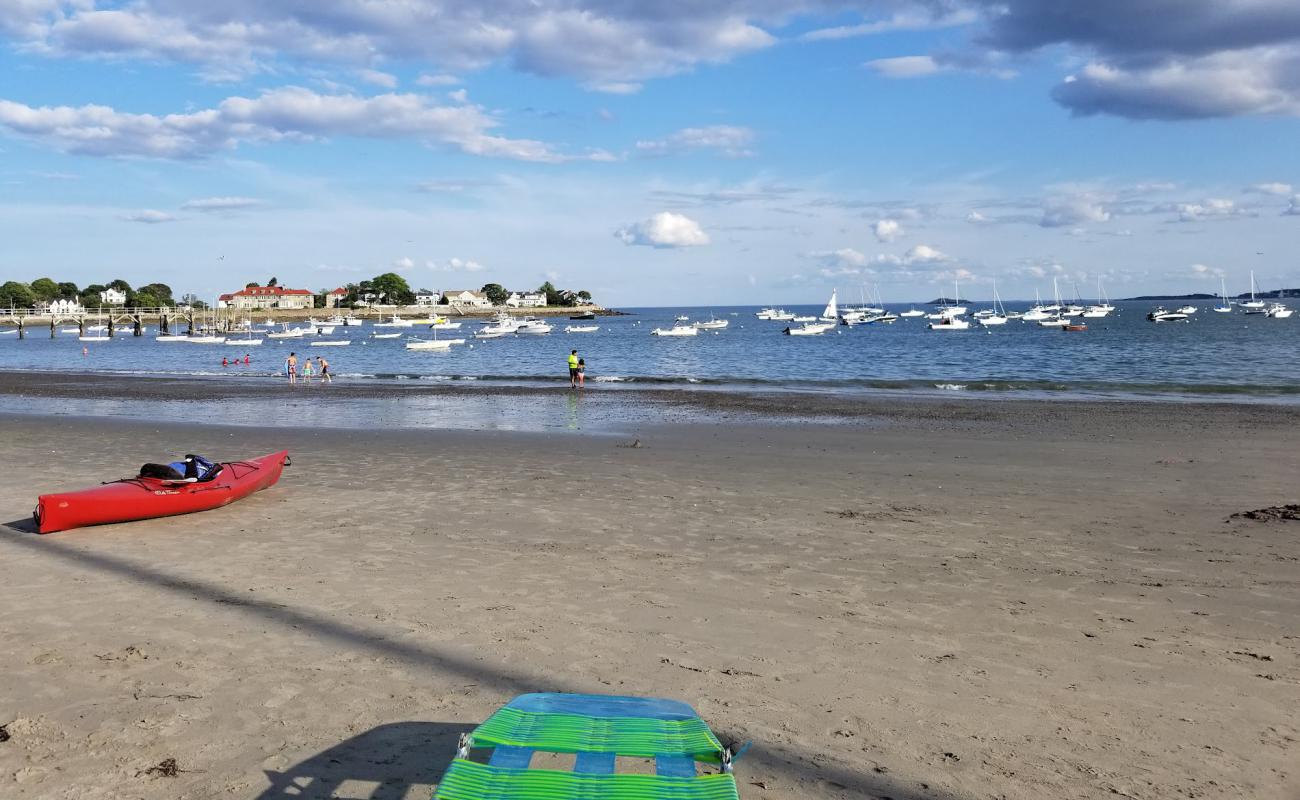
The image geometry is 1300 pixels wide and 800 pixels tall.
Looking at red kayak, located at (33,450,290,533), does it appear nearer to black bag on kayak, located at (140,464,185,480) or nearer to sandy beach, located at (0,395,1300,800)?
black bag on kayak, located at (140,464,185,480)

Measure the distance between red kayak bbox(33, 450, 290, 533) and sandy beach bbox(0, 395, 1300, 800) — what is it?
0.24 metres

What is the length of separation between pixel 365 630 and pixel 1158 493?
1251cm

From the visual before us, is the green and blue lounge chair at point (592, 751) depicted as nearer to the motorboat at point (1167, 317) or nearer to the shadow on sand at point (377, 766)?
the shadow on sand at point (377, 766)

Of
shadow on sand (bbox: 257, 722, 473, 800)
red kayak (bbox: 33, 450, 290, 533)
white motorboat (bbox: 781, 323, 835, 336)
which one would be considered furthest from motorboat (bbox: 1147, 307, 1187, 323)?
shadow on sand (bbox: 257, 722, 473, 800)

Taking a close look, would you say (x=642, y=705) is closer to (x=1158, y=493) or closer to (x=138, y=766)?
(x=138, y=766)

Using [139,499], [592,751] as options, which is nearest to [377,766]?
[592,751]

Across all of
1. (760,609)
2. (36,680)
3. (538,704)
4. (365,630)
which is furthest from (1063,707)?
(36,680)

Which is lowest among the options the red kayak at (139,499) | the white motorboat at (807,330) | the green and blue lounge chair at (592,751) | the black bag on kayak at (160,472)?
the green and blue lounge chair at (592,751)

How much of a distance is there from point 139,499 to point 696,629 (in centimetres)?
802

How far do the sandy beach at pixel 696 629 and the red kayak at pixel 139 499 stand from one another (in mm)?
244

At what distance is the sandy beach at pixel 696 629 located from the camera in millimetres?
5543

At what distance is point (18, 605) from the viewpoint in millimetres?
8477

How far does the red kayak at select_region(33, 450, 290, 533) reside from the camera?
11.4 m

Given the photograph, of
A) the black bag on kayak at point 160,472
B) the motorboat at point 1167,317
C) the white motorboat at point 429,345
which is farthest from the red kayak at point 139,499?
the motorboat at point 1167,317
